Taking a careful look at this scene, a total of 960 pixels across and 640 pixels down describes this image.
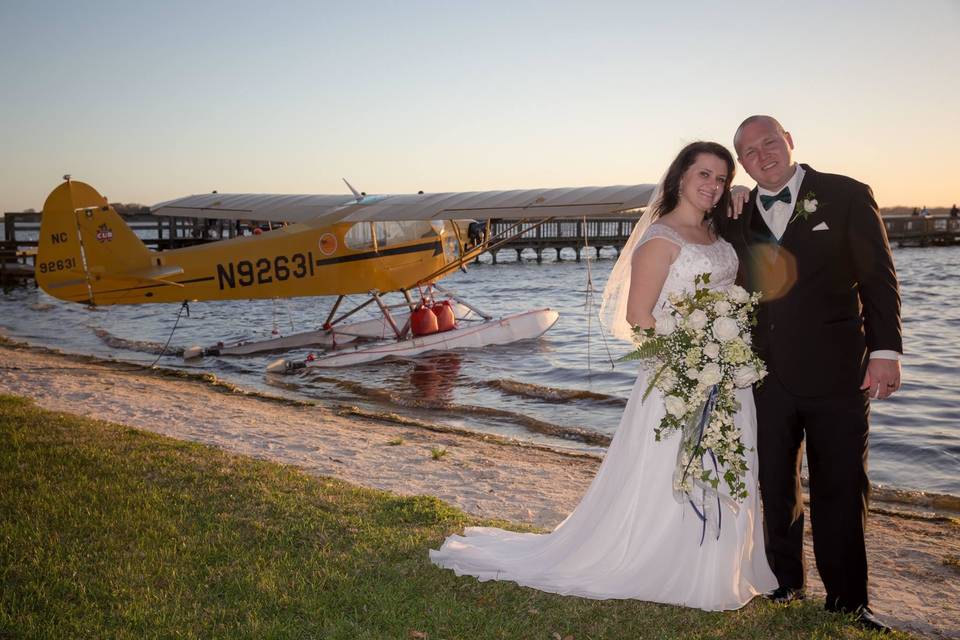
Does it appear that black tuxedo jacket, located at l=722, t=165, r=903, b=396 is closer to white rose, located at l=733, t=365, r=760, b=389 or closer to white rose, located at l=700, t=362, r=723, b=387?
white rose, located at l=733, t=365, r=760, b=389

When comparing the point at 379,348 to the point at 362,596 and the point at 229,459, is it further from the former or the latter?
the point at 362,596

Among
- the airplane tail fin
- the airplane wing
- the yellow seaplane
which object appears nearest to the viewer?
the airplane wing

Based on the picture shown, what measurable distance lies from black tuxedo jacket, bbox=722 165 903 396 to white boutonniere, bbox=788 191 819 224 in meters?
0.01

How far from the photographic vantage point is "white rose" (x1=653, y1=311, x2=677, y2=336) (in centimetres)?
350

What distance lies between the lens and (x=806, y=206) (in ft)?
11.4

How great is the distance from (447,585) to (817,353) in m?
2.14

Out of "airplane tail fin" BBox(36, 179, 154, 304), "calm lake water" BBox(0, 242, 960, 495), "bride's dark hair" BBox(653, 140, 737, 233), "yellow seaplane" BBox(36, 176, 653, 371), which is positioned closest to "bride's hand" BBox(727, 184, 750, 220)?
"bride's dark hair" BBox(653, 140, 737, 233)

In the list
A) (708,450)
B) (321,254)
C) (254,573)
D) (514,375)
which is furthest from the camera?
(321,254)

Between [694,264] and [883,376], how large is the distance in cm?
98

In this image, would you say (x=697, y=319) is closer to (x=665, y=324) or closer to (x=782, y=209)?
(x=665, y=324)

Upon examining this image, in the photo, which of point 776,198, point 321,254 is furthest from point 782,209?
point 321,254

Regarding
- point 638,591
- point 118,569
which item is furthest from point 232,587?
point 638,591

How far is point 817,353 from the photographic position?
350 cm

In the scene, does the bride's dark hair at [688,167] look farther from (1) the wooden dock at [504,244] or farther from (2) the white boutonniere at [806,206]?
(1) the wooden dock at [504,244]
